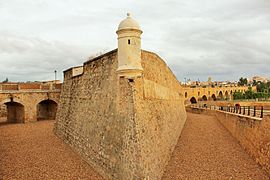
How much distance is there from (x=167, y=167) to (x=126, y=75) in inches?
181

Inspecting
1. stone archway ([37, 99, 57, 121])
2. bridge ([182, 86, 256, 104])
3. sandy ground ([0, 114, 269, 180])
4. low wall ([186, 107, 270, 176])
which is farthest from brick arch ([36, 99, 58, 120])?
bridge ([182, 86, 256, 104])

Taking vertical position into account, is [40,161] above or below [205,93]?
below

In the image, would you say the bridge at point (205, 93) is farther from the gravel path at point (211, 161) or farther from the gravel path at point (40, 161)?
the gravel path at point (40, 161)

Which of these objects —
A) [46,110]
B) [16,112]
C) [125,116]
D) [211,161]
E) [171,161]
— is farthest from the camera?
[46,110]

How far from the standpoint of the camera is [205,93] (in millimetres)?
77125

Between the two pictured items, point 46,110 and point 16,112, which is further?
point 46,110

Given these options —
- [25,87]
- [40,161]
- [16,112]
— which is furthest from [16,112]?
[40,161]

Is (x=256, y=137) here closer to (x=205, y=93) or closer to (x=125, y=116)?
(x=125, y=116)

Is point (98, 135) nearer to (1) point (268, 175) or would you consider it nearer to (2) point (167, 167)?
(2) point (167, 167)

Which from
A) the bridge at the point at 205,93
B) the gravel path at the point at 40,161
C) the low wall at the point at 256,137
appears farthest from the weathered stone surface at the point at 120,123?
the bridge at the point at 205,93

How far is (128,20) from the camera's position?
30.0ft

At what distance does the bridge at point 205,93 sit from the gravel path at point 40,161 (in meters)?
57.7

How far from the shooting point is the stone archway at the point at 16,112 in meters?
28.2

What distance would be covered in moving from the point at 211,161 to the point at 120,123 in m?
5.62
